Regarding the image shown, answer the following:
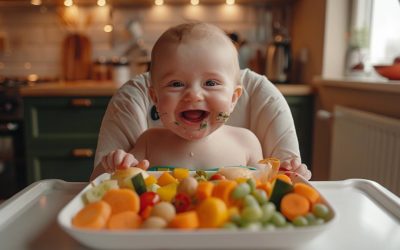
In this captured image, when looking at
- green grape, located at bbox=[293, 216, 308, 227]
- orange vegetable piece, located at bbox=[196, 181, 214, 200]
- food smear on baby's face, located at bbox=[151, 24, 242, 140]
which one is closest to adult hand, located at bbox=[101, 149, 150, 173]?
food smear on baby's face, located at bbox=[151, 24, 242, 140]

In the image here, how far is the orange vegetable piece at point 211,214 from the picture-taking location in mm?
448

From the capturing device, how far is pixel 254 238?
1.42 ft

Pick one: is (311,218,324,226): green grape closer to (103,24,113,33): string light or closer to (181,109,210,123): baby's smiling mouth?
(181,109,210,123): baby's smiling mouth

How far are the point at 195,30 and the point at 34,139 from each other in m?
1.87

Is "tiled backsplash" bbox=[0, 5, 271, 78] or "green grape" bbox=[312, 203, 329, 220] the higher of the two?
"tiled backsplash" bbox=[0, 5, 271, 78]

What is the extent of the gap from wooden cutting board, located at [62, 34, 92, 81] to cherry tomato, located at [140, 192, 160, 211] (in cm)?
247

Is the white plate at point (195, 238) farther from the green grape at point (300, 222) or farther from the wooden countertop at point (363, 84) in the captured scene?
the wooden countertop at point (363, 84)

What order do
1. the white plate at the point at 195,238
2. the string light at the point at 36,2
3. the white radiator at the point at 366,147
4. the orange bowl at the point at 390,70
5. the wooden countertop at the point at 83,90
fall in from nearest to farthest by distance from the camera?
the white plate at the point at 195,238
the white radiator at the point at 366,147
the orange bowl at the point at 390,70
the wooden countertop at the point at 83,90
the string light at the point at 36,2

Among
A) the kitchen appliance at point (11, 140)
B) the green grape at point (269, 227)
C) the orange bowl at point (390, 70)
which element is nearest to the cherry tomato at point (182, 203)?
the green grape at point (269, 227)

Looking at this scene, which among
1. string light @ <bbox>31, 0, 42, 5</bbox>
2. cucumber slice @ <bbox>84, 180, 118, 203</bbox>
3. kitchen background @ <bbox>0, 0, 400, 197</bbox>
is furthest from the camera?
string light @ <bbox>31, 0, 42, 5</bbox>

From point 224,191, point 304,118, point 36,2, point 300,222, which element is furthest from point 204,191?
point 36,2

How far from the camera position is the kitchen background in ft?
6.72

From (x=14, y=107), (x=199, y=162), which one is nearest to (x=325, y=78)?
(x=199, y=162)

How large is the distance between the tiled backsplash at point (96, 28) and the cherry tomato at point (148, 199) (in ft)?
7.75
